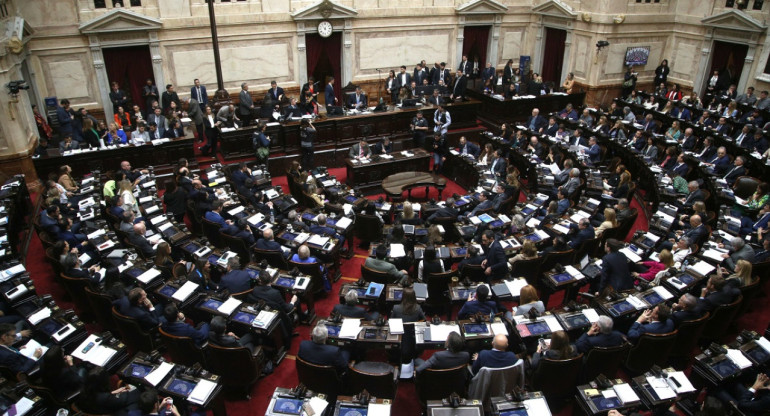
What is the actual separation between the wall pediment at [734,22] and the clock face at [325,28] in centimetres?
1381

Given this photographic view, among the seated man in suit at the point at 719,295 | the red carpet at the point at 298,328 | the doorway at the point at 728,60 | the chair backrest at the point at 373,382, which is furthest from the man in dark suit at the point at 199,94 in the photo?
the doorway at the point at 728,60

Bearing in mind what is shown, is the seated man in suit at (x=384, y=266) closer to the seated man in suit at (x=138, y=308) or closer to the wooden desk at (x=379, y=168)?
the seated man in suit at (x=138, y=308)

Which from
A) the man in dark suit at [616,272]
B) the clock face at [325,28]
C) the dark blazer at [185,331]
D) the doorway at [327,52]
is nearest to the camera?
the dark blazer at [185,331]

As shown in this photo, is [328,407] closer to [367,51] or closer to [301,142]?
[301,142]

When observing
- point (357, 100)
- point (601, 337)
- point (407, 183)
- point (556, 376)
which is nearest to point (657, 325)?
point (601, 337)

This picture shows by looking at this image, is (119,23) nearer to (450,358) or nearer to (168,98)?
(168,98)

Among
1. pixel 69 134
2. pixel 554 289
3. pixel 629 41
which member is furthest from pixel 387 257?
pixel 629 41

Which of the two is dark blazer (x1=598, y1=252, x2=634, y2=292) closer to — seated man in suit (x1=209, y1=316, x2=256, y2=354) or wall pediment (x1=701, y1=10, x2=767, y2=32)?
seated man in suit (x1=209, y1=316, x2=256, y2=354)

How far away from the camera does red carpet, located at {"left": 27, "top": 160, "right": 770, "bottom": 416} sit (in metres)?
6.59

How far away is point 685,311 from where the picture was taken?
6.67 m

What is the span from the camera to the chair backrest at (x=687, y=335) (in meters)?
6.56

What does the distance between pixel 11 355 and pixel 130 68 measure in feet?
41.4

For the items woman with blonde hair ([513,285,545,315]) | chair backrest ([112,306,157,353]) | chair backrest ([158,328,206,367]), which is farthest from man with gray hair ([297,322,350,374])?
woman with blonde hair ([513,285,545,315])

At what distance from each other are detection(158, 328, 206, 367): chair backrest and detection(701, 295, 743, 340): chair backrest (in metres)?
7.06
